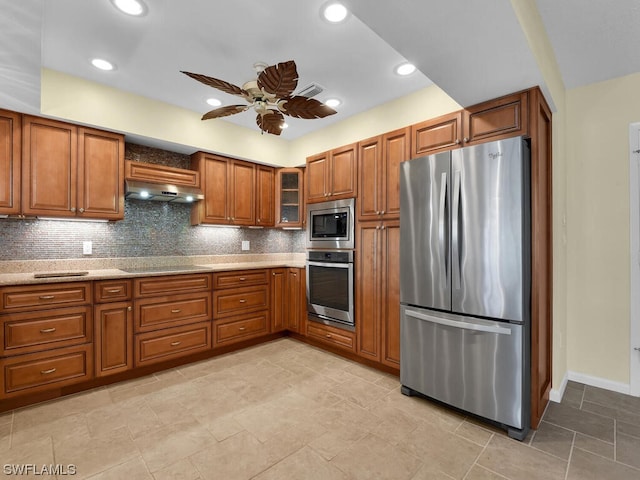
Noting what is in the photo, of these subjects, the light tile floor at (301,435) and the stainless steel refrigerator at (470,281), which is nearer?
the light tile floor at (301,435)

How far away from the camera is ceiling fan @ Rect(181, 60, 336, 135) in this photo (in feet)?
6.18

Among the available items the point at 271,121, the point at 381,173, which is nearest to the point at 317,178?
the point at 381,173

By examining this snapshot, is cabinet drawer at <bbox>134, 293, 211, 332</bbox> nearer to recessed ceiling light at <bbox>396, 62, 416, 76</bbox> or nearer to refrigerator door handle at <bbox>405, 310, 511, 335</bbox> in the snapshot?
refrigerator door handle at <bbox>405, 310, 511, 335</bbox>

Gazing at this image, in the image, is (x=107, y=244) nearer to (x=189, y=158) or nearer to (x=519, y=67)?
(x=189, y=158)

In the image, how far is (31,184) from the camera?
8.73 ft

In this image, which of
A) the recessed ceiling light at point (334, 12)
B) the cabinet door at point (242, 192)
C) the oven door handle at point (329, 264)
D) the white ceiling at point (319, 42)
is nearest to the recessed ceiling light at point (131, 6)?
the white ceiling at point (319, 42)

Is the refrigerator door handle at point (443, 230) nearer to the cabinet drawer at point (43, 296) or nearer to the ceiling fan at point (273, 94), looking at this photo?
the ceiling fan at point (273, 94)

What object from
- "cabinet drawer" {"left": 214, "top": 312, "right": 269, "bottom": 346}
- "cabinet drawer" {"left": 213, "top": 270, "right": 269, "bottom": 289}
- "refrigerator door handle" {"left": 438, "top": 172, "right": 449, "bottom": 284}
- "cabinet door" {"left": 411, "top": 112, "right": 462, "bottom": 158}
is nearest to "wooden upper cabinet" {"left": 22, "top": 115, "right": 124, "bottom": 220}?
"cabinet drawer" {"left": 213, "top": 270, "right": 269, "bottom": 289}

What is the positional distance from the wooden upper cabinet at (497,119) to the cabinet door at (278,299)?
2.66 meters

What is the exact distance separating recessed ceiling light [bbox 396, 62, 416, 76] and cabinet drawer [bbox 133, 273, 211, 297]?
2.76 meters

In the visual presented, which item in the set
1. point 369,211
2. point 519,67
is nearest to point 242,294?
point 369,211

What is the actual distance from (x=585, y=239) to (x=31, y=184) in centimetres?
494

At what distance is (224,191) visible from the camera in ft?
12.8

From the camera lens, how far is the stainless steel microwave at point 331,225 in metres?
3.38
